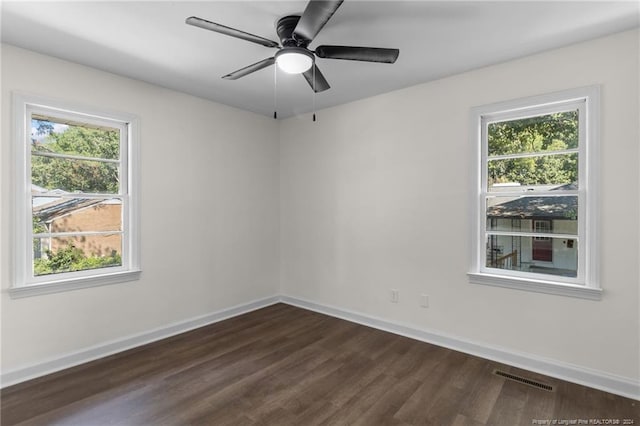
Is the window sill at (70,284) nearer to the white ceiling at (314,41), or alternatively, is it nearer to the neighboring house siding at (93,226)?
the neighboring house siding at (93,226)

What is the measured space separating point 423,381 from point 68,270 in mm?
3335

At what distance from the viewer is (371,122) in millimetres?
3854

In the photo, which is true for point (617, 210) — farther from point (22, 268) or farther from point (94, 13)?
point (22, 268)

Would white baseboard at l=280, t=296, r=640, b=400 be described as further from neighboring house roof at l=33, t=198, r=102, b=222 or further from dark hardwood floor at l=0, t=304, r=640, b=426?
neighboring house roof at l=33, t=198, r=102, b=222

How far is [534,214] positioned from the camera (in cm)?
294

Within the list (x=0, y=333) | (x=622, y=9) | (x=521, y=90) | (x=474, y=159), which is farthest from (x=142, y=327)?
(x=622, y=9)

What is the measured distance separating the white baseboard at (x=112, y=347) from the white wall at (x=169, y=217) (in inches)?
1.9

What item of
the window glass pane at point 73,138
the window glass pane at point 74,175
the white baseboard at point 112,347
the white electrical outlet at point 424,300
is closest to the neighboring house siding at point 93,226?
the window glass pane at point 74,175

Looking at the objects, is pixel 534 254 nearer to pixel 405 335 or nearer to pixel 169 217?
pixel 405 335

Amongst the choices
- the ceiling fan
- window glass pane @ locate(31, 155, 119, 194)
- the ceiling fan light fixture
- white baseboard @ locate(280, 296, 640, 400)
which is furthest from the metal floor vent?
window glass pane @ locate(31, 155, 119, 194)

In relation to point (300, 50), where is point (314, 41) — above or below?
above

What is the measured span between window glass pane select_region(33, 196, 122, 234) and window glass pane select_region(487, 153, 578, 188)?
3.81 m

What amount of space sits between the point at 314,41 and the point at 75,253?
291cm

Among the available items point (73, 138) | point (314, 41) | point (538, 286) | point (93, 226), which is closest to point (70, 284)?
point (93, 226)
